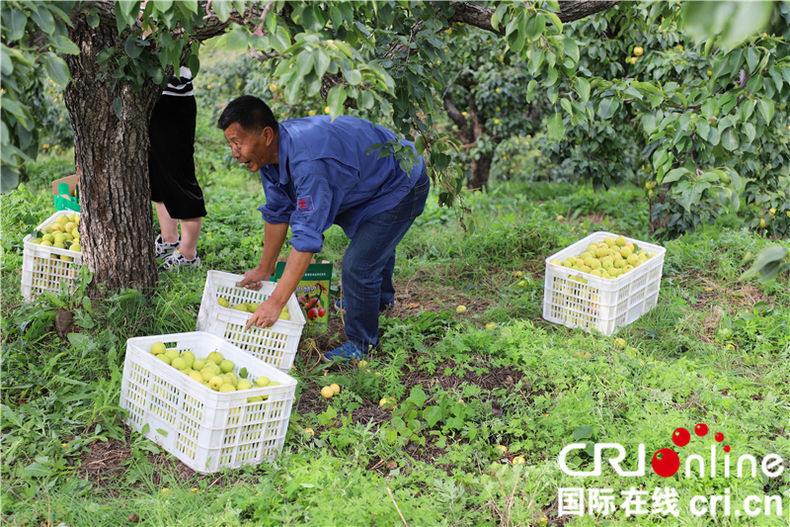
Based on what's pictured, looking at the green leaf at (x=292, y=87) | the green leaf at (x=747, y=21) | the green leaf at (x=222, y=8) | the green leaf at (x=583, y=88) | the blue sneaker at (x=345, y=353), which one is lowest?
the blue sneaker at (x=345, y=353)

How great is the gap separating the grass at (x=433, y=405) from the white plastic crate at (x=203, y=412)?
67mm

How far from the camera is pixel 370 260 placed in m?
3.39

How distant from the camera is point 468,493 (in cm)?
249

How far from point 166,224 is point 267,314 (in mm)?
1674

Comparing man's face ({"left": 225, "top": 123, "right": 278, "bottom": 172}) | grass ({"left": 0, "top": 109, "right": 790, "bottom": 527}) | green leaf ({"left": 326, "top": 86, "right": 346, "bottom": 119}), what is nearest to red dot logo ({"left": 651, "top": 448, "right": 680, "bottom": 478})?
grass ({"left": 0, "top": 109, "right": 790, "bottom": 527})

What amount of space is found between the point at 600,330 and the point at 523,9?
2185 millimetres

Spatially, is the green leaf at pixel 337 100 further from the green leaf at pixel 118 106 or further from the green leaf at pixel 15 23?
the green leaf at pixel 118 106

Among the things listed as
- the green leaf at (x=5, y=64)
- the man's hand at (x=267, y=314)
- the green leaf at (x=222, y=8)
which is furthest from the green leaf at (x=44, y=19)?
the man's hand at (x=267, y=314)

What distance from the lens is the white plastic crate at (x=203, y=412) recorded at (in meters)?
2.44

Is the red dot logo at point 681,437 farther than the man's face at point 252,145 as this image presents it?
No

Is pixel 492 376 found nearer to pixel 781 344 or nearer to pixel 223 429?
pixel 223 429

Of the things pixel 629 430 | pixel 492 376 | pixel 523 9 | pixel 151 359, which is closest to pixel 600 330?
pixel 492 376

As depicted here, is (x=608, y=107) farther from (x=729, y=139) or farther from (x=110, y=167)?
(x=110, y=167)

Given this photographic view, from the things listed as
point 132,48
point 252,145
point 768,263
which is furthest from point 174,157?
point 768,263
